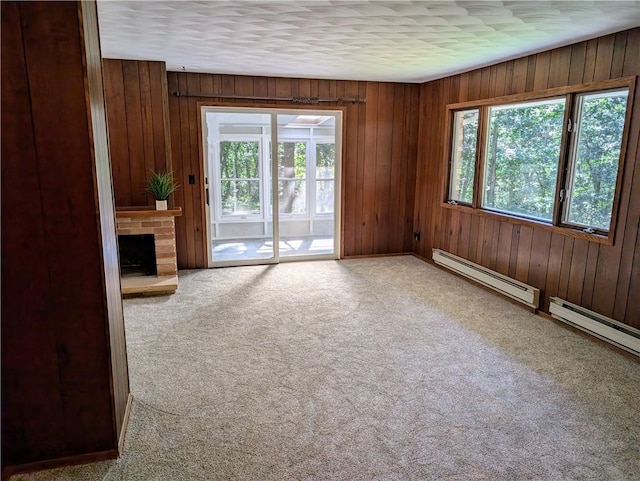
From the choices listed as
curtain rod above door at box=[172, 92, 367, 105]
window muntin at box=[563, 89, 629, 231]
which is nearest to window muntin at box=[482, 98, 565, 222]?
window muntin at box=[563, 89, 629, 231]

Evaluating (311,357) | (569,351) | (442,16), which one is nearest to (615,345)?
(569,351)

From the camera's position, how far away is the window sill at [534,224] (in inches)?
133

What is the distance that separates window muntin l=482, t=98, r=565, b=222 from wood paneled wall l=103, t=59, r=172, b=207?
11.4ft

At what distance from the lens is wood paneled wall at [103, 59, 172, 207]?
438cm

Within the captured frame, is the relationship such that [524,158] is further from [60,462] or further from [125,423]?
[60,462]

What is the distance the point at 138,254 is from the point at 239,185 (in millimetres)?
1586

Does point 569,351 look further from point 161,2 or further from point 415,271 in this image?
point 161,2

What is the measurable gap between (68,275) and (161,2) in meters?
1.70

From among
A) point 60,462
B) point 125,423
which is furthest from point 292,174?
point 60,462

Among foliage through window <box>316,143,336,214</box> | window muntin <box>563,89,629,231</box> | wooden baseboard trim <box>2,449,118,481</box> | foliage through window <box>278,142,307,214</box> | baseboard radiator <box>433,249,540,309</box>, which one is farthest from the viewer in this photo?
foliage through window <box>278,142,307,214</box>

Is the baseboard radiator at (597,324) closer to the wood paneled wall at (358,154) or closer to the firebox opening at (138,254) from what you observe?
the wood paneled wall at (358,154)

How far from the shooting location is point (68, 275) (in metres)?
1.93

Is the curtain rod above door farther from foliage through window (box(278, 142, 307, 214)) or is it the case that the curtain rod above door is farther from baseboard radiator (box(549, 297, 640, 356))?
baseboard radiator (box(549, 297, 640, 356))

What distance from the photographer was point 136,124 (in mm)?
4488
